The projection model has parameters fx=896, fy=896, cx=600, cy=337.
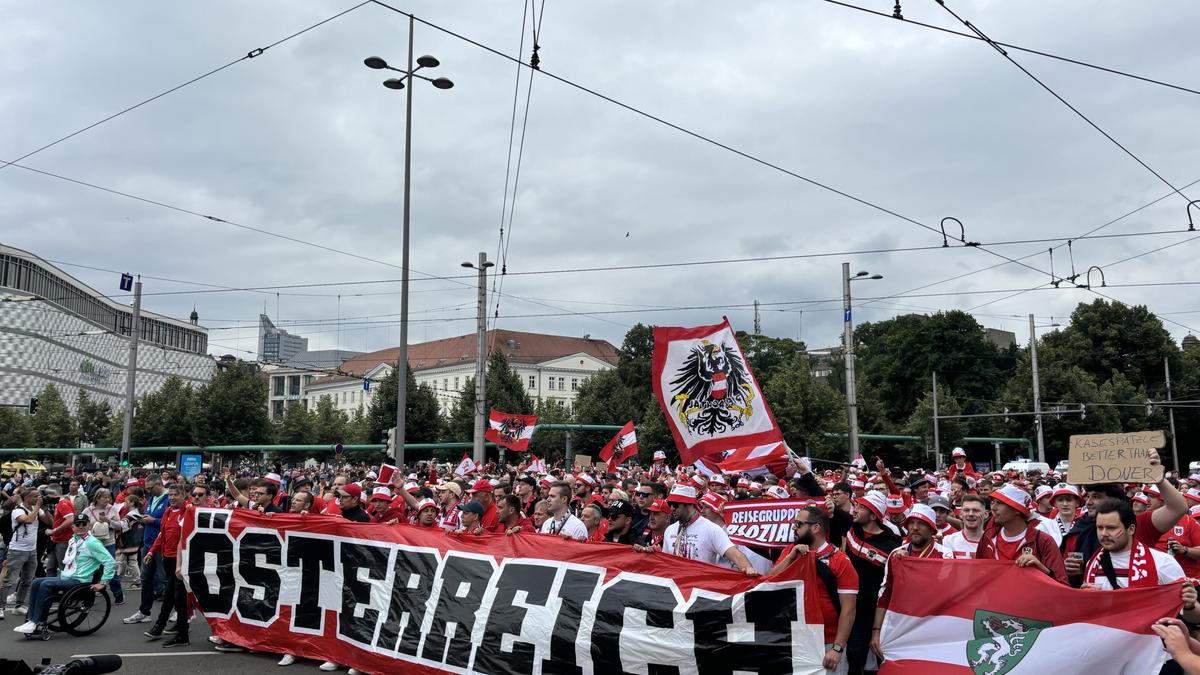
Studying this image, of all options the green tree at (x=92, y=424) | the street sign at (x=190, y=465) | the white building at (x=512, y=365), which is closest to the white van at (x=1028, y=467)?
the street sign at (x=190, y=465)

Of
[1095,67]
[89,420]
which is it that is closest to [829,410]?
[1095,67]

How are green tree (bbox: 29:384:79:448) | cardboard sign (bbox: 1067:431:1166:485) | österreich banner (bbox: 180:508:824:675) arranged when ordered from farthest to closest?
green tree (bbox: 29:384:79:448), österreich banner (bbox: 180:508:824:675), cardboard sign (bbox: 1067:431:1166:485)

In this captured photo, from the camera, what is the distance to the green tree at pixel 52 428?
71062 mm

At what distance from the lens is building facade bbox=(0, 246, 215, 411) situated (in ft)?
268

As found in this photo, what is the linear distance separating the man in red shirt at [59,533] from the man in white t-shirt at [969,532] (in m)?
10.7

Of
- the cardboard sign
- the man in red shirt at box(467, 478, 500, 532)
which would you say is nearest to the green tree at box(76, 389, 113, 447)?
the man in red shirt at box(467, 478, 500, 532)

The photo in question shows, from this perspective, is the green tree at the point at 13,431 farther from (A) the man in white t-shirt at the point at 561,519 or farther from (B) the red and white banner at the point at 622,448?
(A) the man in white t-shirt at the point at 561,519

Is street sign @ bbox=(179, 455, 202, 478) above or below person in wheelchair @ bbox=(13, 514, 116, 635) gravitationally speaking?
above

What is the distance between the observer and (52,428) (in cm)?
7112

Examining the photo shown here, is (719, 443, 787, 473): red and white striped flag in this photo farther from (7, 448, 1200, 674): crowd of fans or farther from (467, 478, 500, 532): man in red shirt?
(467, 478, 500, 532): man in red shirt

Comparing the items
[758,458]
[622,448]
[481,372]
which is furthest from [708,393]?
[481,372]

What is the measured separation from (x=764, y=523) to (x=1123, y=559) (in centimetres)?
330

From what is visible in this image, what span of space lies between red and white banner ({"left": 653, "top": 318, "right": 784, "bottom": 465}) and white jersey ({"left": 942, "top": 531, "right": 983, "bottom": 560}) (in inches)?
87.6

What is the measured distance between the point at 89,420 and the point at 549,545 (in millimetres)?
79688
